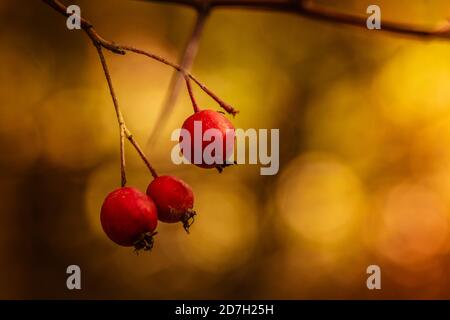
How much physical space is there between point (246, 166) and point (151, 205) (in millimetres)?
8326

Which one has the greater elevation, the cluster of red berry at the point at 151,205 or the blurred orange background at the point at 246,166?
the blurred orange background at the point at 246,166

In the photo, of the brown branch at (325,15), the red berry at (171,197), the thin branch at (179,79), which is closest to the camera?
the brown branch at (325,15)

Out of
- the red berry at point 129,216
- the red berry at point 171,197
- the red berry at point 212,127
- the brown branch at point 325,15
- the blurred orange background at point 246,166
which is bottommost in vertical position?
the red berry at point 129,216

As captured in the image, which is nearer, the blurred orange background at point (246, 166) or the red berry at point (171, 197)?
the red berry at point (171, 197)

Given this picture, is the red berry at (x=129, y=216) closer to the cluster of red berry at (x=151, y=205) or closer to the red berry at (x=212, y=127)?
the cluster of red berry at (x=151, y=205)

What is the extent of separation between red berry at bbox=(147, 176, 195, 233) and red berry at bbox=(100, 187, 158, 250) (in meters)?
0.04

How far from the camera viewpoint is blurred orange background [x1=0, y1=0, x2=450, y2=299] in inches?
297

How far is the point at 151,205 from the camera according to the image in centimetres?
124

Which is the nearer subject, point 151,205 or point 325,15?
point 325,15

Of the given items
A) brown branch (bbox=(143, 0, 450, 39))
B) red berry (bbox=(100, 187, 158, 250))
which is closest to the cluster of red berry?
red berry (bbox=(100, 187, 158, 250))

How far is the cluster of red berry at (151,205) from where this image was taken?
1.22 m

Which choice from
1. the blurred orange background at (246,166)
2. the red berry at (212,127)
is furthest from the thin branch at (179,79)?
the blurred orange background at (246,166)

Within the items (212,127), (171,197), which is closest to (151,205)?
(171,197)

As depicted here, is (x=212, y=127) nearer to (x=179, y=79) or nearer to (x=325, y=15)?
(x=179, y=79)
